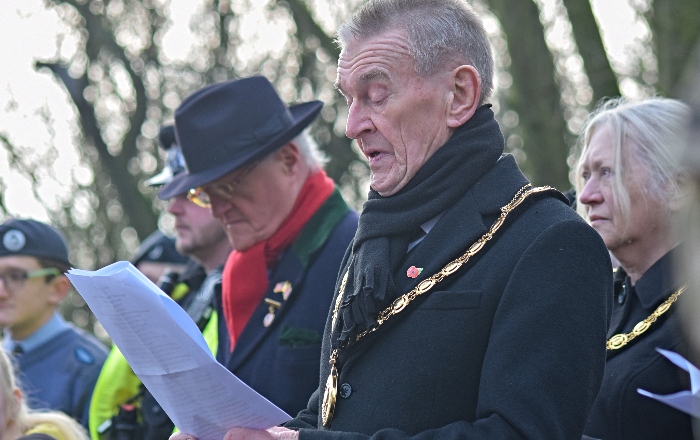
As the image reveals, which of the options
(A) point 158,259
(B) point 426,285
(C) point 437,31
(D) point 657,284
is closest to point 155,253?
(A) point 158,259

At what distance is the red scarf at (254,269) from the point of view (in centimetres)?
414

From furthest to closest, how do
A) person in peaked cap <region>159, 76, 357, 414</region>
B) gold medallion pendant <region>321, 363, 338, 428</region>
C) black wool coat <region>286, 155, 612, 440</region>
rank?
person in peaked cap <region>159, 76, 357, 414</region>
gold medallion pendant <region>321, 363, 338, 428</region>
black wool coat <region>286, 155, 612, 440</region>

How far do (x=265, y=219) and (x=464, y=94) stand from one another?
1751 millimetres

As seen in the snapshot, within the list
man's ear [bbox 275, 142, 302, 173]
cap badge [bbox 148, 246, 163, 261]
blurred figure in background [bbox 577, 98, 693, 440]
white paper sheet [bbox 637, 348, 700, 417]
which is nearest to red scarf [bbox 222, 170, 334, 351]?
man's ear [bbox 275, 142, 302, 173]

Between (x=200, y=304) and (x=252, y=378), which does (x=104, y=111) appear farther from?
(x=252, y=378)

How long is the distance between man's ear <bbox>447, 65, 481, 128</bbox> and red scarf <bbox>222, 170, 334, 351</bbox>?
5.49ft

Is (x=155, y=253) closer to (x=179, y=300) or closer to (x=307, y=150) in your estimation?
(x=179, y=300)

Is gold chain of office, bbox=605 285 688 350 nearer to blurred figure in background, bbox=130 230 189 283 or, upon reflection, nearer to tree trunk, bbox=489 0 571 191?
blurred figure in background, bbox=130 230 189 283

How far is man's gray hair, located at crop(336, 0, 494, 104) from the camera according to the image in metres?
2.62

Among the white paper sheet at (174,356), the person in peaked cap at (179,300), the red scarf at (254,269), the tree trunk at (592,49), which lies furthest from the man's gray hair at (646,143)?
the tree trunk at (592,49)

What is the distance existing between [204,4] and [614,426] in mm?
11222

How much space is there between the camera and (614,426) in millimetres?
3010

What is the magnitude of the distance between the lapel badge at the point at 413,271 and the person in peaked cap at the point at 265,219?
4.47 ft

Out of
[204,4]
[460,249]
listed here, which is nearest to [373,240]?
[460,249]
